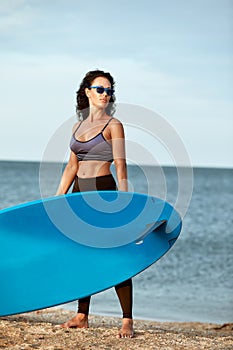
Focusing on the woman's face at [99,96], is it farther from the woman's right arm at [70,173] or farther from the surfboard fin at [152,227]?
the surfboard fin at [152,227]

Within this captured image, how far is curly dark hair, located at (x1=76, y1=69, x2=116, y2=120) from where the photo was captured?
4.86 metres

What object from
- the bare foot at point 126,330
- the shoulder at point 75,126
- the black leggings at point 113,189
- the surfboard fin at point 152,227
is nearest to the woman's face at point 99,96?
the shoulder at point 75,126

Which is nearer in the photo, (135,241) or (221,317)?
(135,241)

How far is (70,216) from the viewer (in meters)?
4.53

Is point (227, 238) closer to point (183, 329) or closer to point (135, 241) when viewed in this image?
point (183, 329)

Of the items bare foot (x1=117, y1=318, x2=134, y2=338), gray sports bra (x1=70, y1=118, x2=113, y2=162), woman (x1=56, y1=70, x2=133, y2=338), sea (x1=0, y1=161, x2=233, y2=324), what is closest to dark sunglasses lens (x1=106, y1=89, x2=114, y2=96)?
woman (x1=56, y1=70, x2=133, y2=338)

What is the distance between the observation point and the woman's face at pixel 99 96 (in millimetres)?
4805

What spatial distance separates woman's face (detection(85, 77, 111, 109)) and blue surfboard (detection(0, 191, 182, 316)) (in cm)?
73

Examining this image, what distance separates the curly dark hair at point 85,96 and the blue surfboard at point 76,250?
0.75m

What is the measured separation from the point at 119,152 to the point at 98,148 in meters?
0.15

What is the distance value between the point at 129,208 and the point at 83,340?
884 mm

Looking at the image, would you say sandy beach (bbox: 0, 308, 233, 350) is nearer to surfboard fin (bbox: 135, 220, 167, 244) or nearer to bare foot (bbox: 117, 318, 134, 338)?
bare foot (bbox: 117, 318, 134, 338)

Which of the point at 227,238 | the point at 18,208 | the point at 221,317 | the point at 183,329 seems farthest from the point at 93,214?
the point at 227,238

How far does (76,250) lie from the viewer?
4.63 meters
